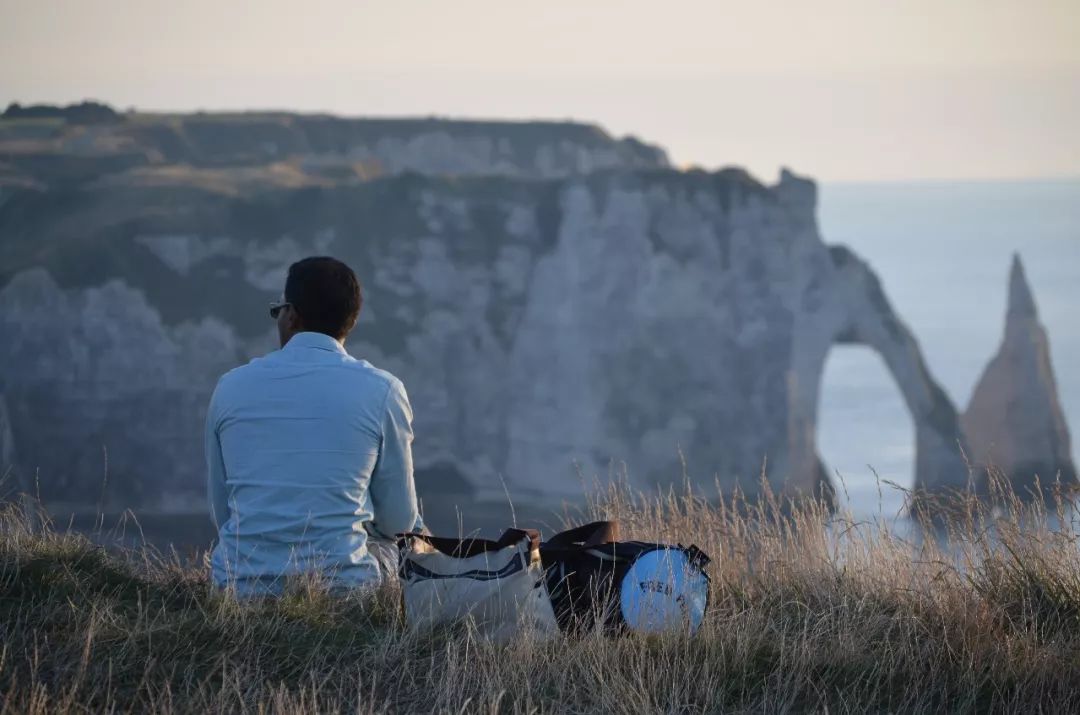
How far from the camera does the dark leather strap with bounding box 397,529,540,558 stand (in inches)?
171

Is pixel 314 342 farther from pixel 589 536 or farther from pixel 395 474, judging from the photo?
pixel 589 536

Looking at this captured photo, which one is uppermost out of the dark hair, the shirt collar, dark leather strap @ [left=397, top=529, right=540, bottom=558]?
the dark hair

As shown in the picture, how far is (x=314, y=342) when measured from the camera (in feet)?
15.2

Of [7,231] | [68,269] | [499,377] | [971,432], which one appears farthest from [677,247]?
[7,231]

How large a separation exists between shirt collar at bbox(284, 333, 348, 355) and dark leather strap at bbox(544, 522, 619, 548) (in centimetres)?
100

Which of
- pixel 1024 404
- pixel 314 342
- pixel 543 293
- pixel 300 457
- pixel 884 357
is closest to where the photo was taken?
pixel 300 457

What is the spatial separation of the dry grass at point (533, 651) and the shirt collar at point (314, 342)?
2.72 ft

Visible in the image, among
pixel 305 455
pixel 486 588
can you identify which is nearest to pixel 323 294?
pixel 305 455

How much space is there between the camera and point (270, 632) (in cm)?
408

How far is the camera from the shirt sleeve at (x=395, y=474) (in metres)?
4.59

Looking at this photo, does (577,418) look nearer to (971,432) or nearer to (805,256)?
(805,256)

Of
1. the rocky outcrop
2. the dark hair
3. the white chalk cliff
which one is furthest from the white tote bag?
the rocky outcrop

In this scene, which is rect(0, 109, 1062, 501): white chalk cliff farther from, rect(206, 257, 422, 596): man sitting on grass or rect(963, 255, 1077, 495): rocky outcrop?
rect(206, 257, 422, 596): man sitting on grass

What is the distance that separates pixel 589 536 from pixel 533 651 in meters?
0.74
